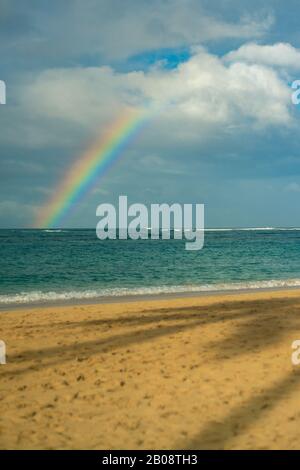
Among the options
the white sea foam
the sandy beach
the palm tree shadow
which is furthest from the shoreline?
the palm tree shadow

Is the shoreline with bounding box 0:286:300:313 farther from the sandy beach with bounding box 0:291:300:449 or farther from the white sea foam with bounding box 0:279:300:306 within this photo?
the sandy beach with bounding box 0:291:300:449

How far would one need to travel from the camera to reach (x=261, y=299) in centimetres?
1856

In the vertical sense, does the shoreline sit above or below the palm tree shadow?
above

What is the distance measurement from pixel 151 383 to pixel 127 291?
1649 centimetres

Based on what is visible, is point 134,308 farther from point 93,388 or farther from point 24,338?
point 93,388

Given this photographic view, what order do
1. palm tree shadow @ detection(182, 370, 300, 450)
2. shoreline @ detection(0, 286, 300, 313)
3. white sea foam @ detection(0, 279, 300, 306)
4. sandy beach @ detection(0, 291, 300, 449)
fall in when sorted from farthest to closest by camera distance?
white sea foam @ detection(0, 279, 300, 306), shoreline @ detection(0, 286, 300, 313), sandy beach @ detection(0, 291, 300, 449), palm tree shadow @ detection(182, 370, 300, 450)

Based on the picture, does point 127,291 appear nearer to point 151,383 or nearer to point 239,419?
point 151,383

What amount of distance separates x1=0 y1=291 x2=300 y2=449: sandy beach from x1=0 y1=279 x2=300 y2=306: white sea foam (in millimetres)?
7343

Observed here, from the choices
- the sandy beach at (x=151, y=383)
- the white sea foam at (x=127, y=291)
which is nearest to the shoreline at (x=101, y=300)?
the white sea foam at (x=127, y=291)

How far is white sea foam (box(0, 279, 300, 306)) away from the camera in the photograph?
2138 cm

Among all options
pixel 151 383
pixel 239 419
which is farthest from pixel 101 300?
pixel 239 419

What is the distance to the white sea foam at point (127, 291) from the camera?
2138 centimetres

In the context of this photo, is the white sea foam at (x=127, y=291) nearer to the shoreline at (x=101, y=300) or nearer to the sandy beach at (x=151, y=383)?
the shoreline at (x=101, y=300)
